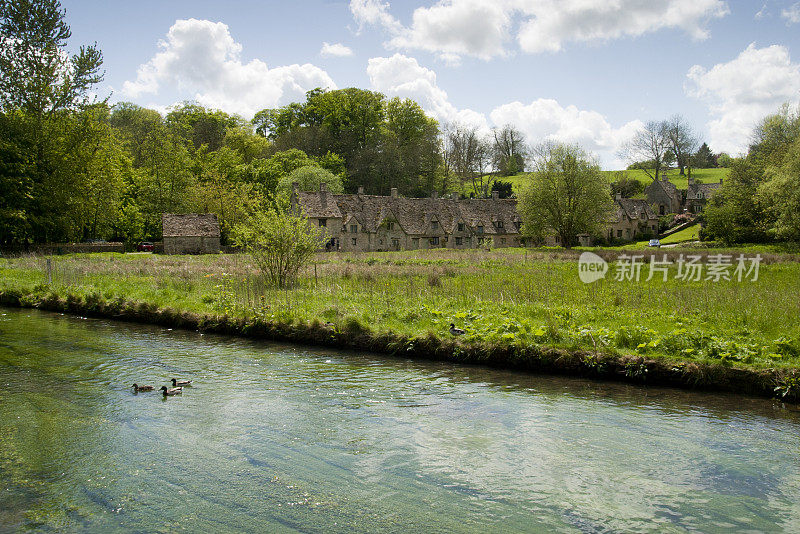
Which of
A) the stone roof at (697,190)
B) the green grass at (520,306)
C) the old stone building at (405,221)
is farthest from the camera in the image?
the stone roof at (697,190)

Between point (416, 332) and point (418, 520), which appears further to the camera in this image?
point (416, 332)

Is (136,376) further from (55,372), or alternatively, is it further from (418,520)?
(418,520)

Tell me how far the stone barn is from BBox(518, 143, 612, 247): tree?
122ft

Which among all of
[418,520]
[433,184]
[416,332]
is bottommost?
[418,520]

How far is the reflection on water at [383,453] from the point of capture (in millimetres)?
7352

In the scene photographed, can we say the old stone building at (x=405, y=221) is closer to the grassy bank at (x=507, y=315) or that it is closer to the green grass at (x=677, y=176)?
the green grass at (x=677, y=176)

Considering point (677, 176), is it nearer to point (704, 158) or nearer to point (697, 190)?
point (697, 190)

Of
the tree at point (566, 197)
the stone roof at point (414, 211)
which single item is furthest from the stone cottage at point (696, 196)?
the tree at point (566, 197)

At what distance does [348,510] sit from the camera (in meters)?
7.49

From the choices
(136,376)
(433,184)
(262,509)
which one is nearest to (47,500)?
(262,509)

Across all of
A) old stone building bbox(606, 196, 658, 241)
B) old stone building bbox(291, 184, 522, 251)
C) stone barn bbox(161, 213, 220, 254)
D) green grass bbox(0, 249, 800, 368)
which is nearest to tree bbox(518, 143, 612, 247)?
old stone building bbox(291, 184, 522, 251)

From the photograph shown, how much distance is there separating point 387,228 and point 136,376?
60205 millimetres

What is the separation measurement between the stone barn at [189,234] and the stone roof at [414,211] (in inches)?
450

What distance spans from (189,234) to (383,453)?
5873 centimetres
